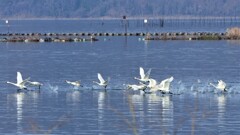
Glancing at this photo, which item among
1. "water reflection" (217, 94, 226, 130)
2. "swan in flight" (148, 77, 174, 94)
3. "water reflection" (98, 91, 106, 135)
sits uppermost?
"swan in flight" (148, 77, 174, 94)

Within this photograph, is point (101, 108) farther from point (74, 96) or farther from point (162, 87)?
point (162, 87)

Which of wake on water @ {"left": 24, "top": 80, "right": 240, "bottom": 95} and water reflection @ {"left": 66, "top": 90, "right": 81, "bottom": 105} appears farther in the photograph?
wake on water @ {"left": 24, "top": 80, "right": 240, "bottom": 95}

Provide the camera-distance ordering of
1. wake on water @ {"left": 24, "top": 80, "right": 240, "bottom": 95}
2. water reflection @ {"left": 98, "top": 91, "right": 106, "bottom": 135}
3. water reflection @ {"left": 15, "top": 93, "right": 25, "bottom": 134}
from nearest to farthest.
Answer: water reflection @ {"left": 15, "top": 93, "right": 25, "bottom": 134}
water reflection @ {"left": 98, "top": 91, "right": 106, "bottom": 135}
wake on water @ {"left": 24, "top": 80, "right": 240, "bottom": 95}

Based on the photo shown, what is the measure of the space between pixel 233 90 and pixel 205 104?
580 centimetres

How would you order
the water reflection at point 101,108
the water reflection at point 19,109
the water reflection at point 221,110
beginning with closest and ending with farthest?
the water reflection at point 19,109 → the water reflection at point 101,108 → the water reflection at point 221,110

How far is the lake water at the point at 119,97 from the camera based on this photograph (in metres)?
33.8

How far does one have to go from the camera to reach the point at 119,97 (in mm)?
44875

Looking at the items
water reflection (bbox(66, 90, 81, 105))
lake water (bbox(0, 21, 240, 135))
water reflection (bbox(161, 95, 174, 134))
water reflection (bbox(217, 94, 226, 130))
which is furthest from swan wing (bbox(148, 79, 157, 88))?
water reflection (bbox(66, 90, 81, 105))

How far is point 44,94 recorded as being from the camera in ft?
153

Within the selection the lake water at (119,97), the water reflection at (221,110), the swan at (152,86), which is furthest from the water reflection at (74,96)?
the water reflection at (221,110)

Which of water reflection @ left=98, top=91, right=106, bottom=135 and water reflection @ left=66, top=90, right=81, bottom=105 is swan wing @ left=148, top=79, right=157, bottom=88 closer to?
water reflection @ left=98, top=91, right=106, bottom=135

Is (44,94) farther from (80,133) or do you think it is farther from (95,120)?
(80,133)

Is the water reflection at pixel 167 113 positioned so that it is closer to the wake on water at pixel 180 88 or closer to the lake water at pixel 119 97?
the lake water at pixel 119 97

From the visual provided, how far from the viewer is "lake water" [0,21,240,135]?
33844 mm
